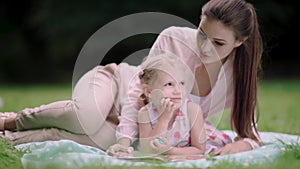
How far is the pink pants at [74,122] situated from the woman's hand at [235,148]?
0.66 m

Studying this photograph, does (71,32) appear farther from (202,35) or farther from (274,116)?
(202,35)

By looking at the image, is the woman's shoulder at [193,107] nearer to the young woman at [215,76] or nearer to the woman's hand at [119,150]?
the young woman at [215,76]

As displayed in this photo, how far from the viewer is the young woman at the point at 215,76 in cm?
291

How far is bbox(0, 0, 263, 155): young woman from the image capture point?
2914 millimetres

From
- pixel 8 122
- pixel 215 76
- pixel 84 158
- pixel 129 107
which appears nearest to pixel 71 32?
pixel 8 122

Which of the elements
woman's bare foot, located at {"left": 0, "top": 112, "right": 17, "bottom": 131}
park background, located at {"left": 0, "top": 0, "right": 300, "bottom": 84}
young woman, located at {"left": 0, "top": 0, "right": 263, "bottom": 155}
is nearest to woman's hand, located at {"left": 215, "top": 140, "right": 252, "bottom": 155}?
young woman, located at {"left": 0, "top": 0, "right": 263, "bottom": 155}

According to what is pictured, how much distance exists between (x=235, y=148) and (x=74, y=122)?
36.6 inches

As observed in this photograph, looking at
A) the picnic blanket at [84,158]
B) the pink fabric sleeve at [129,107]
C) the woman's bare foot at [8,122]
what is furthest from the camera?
the woman's bare foot at [8,122]

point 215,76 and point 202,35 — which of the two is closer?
point 202,35

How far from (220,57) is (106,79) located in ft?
2.44

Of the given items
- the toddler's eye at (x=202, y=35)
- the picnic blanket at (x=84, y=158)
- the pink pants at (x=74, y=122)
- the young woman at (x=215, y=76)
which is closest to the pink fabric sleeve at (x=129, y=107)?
the young woman at (x=215, y=76)

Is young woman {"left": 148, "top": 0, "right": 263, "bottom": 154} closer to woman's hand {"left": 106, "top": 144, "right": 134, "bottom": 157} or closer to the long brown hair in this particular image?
the long brown hair

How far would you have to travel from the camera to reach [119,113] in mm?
3223

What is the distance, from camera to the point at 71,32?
11.4 m
